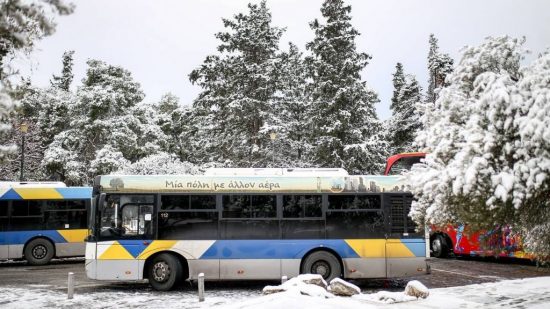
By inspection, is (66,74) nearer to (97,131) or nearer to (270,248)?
(97,131)

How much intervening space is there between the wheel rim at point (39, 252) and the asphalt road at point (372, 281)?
20.4 inches

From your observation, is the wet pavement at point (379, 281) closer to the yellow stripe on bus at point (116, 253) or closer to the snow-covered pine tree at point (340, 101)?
the yellow stripe on bus at point (116, 253)

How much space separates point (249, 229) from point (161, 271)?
8.84 feet

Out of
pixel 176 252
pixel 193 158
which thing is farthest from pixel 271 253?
pixel 193 158

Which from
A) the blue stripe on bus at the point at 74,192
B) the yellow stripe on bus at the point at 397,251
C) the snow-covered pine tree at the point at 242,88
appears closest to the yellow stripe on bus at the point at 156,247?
the yellow stripe on bus at the point at 397,251

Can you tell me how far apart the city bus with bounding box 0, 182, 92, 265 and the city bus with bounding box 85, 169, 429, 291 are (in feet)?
26.5

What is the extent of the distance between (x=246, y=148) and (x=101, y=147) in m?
12.2

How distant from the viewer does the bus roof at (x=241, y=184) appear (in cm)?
1373

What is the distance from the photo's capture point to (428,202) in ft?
28.8

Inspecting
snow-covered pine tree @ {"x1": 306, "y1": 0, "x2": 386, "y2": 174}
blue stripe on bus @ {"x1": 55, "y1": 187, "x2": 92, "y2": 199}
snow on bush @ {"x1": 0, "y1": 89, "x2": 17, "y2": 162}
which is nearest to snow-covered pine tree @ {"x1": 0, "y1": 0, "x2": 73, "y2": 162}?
snow on bush @ {"x1": 0, "y1": 89, "x2": 17, "y2": 162}

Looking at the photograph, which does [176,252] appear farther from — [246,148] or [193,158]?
[193,158]

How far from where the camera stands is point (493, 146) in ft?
23.4

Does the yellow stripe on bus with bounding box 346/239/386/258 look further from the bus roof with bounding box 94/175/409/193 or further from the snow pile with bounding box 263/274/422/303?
the snow pile with bounding box 263/274/422/303

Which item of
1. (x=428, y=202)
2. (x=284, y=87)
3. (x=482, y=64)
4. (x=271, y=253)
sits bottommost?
(x=271, y=253)
